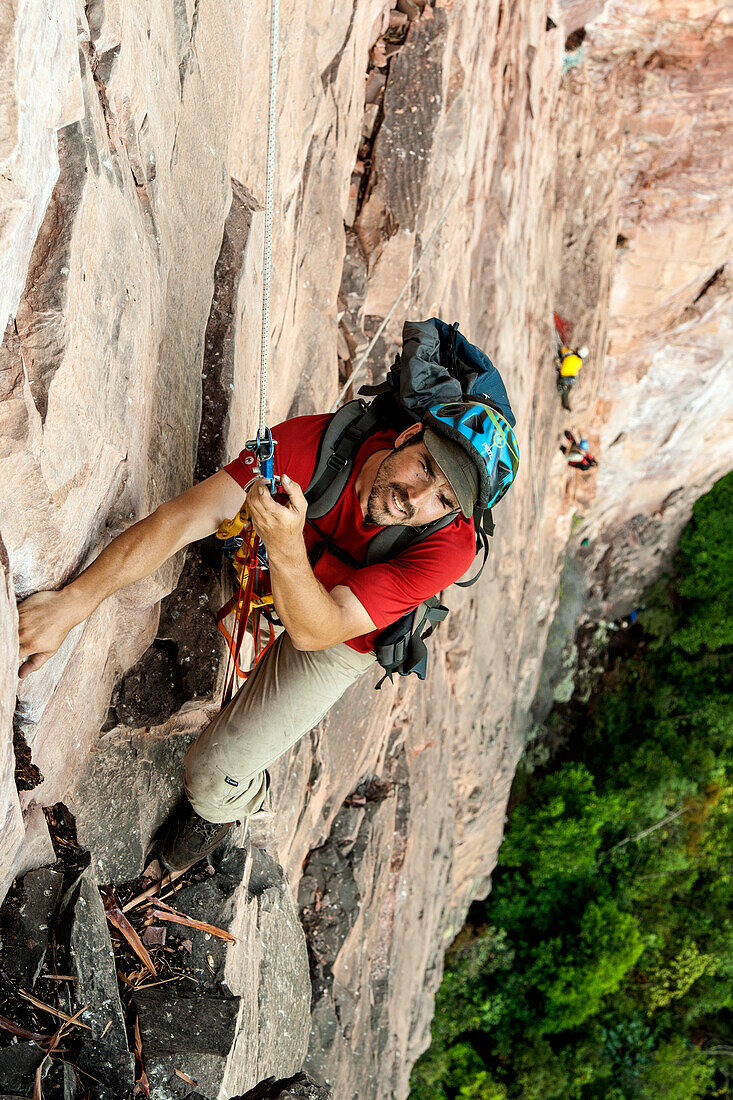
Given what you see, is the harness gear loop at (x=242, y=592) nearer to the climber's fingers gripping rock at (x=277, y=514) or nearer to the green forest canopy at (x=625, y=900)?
the climber's fingers gripping rock at (x=277, y=514)

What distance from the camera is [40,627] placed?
240 cm

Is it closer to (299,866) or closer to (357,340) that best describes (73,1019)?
(299,866)

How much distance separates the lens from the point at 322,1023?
563 centimetres

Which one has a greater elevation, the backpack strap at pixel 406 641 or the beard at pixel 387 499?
the beard at pixel 387 499

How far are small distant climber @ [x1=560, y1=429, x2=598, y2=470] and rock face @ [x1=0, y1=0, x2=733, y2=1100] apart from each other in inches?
18.6

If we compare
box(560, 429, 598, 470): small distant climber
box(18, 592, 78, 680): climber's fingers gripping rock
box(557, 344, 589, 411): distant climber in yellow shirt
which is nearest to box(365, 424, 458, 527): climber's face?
box(18, 592, 78, 680): climber's fingers gripping rock

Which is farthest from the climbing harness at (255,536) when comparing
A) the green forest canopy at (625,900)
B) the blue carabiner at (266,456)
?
the green forest canopy at (625,900)

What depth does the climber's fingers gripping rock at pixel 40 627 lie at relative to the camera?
238 centimetres

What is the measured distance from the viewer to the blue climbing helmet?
116 inches

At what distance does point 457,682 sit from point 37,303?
7.09 m

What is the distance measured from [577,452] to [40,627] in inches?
380

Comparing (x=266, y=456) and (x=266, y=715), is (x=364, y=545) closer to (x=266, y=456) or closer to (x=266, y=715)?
(x=266, y=456)

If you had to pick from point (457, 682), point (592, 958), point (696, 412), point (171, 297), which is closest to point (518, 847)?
point (592, 958)

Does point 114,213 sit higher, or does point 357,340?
point 114,213
